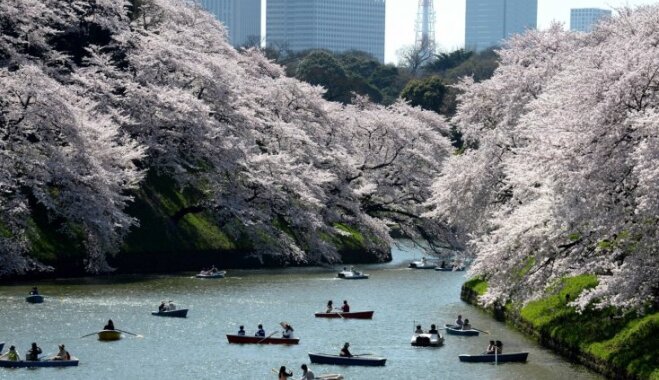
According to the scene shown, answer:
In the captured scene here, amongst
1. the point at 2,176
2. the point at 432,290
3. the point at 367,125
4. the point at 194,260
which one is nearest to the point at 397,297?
the point at 432,290

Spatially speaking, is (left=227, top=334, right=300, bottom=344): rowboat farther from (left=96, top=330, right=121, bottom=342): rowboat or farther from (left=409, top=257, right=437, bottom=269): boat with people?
(left=409, top=257, right=437, bottom=269): boat with people

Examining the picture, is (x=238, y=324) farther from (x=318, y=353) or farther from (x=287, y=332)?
(x=318, y=353)

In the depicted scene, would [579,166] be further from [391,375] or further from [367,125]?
[367,125]

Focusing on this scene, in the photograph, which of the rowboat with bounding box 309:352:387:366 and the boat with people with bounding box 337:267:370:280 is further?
the boat with people with bounding box 337:267:370:280

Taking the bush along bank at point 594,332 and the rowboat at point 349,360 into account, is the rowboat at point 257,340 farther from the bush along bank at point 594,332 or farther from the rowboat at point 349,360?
the bush along bank at point 594,332

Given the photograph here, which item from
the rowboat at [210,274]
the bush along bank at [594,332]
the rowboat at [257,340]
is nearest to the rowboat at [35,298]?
the rowboat at [257,340]

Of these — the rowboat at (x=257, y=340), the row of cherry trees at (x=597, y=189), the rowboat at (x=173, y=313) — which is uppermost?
the row of cherry trees at (x=597, y=189)

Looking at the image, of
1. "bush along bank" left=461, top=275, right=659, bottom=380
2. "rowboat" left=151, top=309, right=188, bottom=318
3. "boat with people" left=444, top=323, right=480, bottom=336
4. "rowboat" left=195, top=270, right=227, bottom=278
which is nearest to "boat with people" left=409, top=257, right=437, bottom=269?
"rowboat" left=195, top=270, right=227, bottom=278
